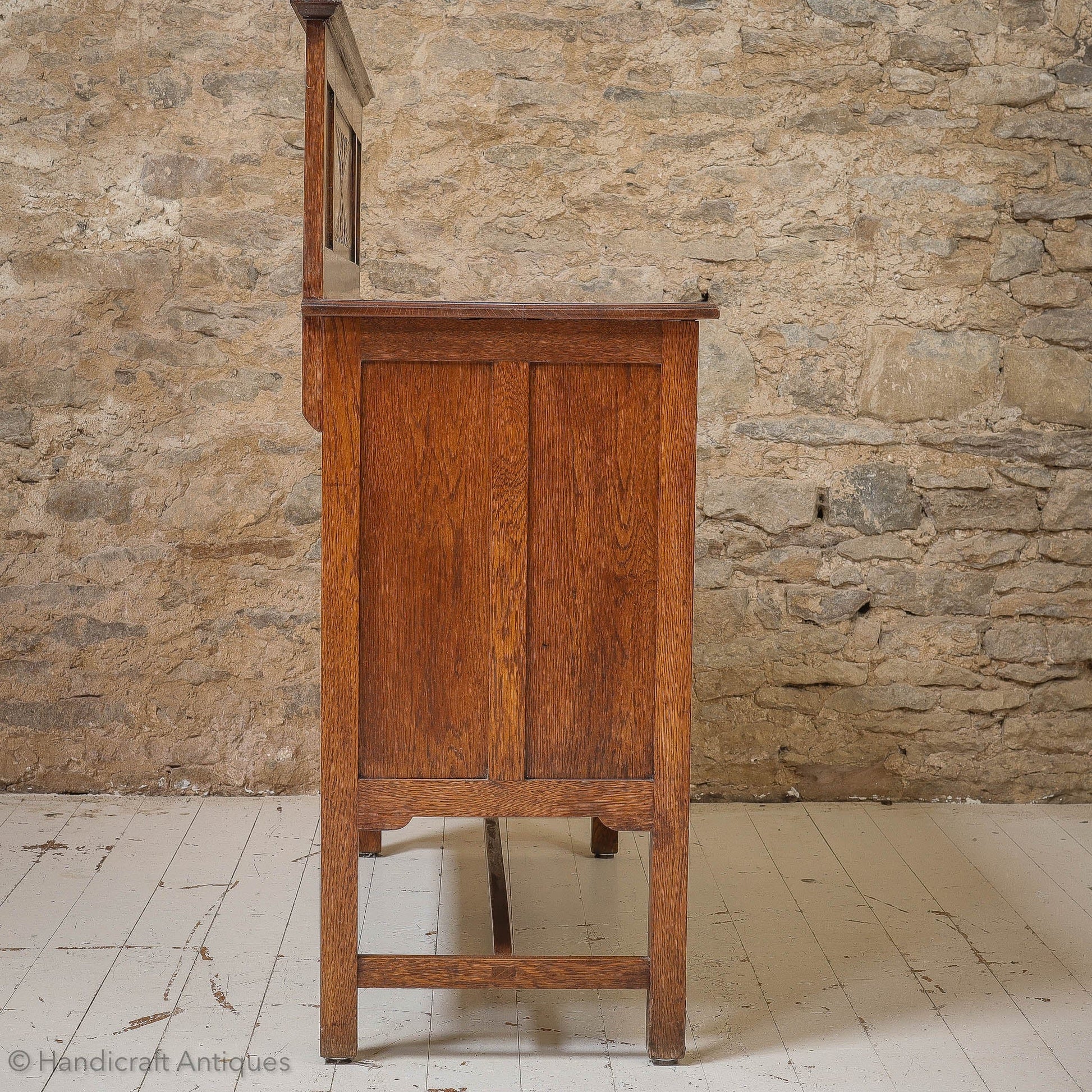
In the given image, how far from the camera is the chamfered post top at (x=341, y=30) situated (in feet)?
6.18

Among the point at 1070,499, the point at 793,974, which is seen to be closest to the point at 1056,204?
the point at 1070,499

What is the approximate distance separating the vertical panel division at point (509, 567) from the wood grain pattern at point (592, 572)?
18 mm

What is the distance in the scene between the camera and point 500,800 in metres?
1.98

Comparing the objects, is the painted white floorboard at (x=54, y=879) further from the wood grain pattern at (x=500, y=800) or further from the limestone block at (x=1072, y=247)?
the limestone block at (x=1072, y=247)

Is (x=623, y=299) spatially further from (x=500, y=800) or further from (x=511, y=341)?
(x=500, y=800)

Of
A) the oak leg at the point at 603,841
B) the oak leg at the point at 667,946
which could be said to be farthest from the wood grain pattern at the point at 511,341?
the oak leg at the point at 603,841

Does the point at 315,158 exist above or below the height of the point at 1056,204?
below

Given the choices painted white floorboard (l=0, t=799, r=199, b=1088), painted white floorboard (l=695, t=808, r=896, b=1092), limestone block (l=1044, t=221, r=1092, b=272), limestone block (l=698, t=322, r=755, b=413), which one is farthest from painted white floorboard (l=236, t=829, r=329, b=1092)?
limestone block (l=1044, t=221, r=1092, b=272)

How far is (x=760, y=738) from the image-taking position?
3291 mm

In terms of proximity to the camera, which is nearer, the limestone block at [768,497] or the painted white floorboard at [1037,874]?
the painted white floorboard at [1037,874]

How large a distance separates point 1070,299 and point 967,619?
2.84ft

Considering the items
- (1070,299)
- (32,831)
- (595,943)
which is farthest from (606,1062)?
(1070,299)

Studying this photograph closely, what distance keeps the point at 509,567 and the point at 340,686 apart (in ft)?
1.07

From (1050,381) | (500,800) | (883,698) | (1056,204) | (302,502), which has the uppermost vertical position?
(1056,204)
